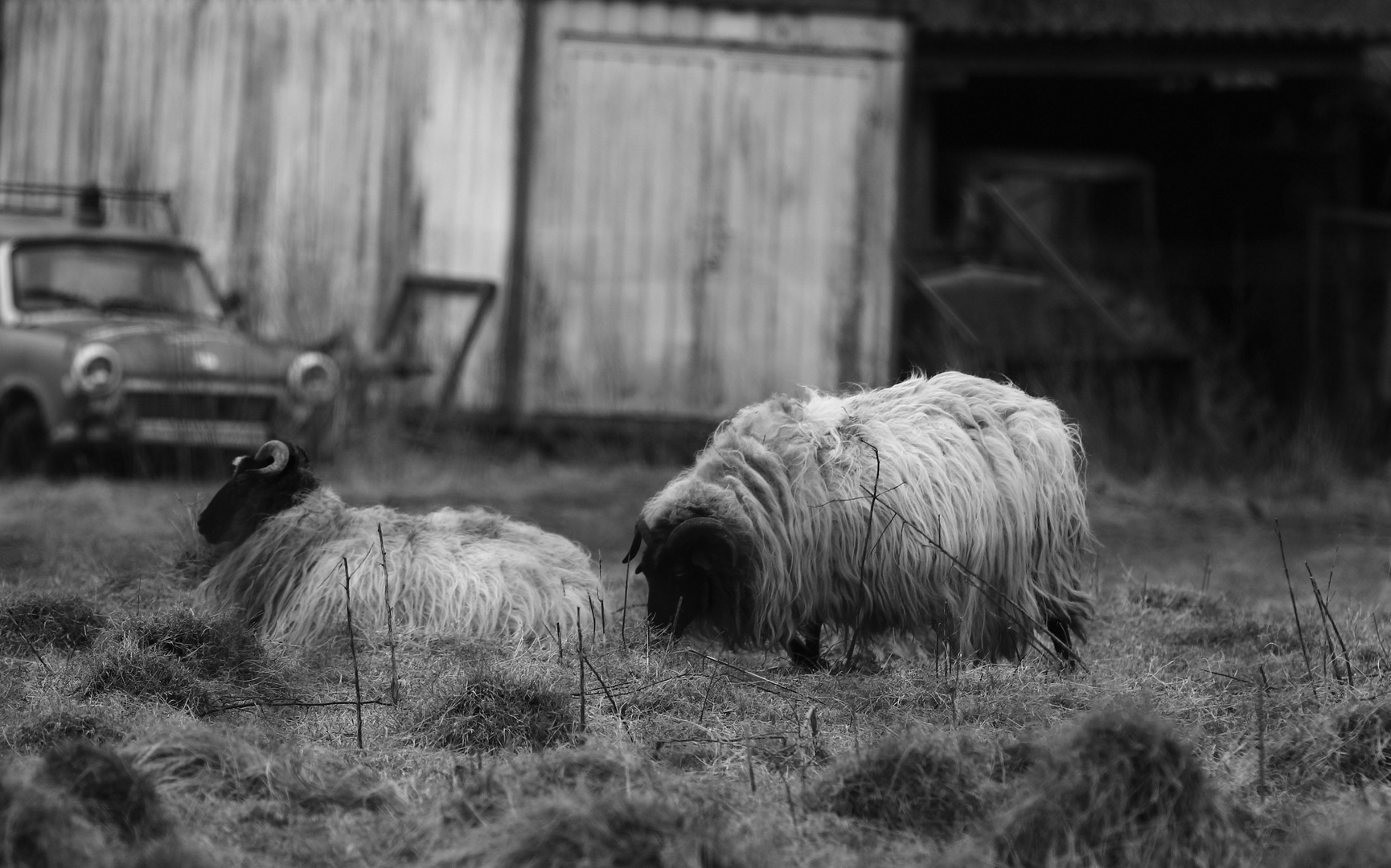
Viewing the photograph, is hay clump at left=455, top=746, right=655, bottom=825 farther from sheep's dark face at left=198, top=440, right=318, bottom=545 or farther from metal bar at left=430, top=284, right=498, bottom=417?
metal bar at left=430, top=284, right=498, bottom=417

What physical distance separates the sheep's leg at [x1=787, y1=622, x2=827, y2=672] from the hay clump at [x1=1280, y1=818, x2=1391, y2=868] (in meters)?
2.24

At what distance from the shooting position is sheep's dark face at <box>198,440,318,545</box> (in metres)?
6.59

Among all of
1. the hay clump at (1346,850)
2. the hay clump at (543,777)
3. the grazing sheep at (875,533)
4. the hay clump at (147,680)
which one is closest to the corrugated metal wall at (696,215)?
the grazing sheep at (875,533)

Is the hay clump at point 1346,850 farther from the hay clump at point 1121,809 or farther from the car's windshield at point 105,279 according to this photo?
the car's windshield at point 105,279

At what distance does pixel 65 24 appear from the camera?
1320cm

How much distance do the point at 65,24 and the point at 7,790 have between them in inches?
428

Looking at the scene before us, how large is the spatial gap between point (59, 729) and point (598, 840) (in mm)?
1821

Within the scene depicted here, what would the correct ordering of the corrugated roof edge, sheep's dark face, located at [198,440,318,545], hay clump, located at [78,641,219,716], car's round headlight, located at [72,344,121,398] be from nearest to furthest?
1. hay clump, located at [78,641,219,716]
2. sheep's dark face, located at [198,440,318,545]
3. car's round headlight, located at [72,344,121,398]
4. the corrugated roof edge

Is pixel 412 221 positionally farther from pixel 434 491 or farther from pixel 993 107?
pixel 993 107

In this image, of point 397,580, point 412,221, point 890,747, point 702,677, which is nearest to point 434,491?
point 412,221

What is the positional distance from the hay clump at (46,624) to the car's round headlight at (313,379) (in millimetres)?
5319

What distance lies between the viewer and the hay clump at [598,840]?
11.9 feet

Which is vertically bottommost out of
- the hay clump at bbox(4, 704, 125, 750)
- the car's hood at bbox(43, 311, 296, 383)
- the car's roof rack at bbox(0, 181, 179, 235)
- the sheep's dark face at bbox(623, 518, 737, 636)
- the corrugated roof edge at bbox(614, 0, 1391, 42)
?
the hay clump at bbox(4, 704, 125, 750)

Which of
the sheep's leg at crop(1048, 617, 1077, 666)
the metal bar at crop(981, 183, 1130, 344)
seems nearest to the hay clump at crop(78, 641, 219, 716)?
the sheep's leg at crop(1048, 617, 1077, 666)
